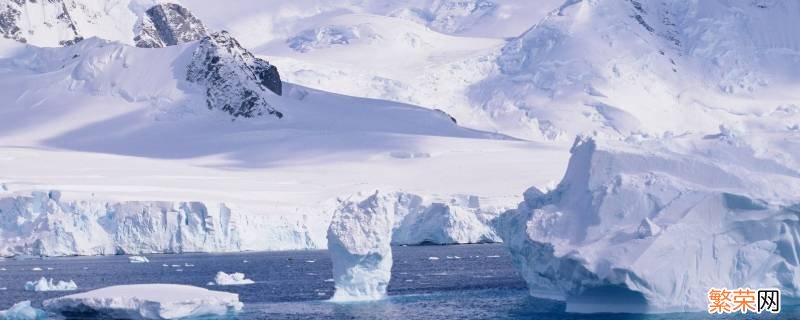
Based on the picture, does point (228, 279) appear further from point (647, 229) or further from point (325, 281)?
point (647, 229)

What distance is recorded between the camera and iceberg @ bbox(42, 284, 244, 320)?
49.2 m

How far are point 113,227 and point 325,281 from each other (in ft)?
105

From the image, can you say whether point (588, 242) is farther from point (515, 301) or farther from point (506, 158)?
point (506, 158)

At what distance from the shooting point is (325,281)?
251ft

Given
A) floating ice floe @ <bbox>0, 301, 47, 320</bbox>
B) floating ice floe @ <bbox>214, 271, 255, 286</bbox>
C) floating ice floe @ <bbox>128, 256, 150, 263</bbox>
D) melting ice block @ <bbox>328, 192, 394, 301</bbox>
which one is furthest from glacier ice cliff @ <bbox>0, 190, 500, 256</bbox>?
floating ice floe @ <bbox>0, 301, 47, 320</bbox>

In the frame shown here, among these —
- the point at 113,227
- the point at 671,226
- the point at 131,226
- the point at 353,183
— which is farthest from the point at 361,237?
the point at 353,183

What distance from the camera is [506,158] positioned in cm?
15875

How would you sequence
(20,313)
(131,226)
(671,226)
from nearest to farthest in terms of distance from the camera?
(671,226) < (20,313) < (131,226)

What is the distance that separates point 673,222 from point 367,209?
43.7 feet

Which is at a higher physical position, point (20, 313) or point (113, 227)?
point (113, 227)

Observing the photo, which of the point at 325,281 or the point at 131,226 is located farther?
the point at 131,226

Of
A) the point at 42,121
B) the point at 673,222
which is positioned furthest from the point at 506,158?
Result: the point at 673,222

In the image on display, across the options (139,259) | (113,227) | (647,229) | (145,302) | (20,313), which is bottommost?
(20,313)

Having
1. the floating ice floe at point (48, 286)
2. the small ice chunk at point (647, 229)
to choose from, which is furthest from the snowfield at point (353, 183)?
the floating ice floe at point (48, 286)
